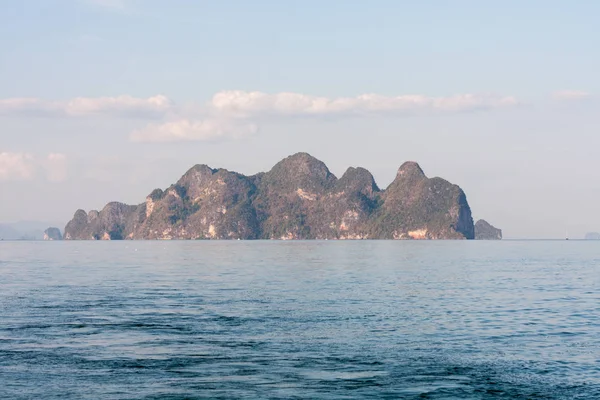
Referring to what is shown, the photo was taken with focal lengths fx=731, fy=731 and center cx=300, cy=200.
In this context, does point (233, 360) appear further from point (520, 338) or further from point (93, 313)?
point (93, 313)

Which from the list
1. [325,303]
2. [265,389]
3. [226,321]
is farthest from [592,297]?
[265,389]

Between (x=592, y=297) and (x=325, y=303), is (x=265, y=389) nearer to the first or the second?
(x=325, y=303)

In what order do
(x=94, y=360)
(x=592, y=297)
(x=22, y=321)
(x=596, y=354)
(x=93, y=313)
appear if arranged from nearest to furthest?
(x=94, y=360) → (x=596, y=354) → (x=22, y=321) → (x=93, y=313) → (x=592, y=297)

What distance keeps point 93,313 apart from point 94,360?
16616 mm

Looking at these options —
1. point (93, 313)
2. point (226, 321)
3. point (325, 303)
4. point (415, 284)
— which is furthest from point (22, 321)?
point (415, 284)

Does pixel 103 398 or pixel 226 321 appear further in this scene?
pixel 226 321

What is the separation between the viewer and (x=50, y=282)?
7281cm

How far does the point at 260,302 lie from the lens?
52.1 meters

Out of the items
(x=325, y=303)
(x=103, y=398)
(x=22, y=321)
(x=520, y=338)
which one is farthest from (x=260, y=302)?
(x=103, y=398)

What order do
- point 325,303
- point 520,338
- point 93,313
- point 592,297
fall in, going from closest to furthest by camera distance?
point 520,338
point 93,313
point 325,303
point 592,297

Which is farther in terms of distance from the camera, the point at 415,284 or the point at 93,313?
the point at 415,284

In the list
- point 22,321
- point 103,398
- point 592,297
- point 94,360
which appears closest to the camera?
point 103,398

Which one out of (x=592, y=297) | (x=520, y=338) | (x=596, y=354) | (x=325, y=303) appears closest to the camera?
(x=596, y=354)

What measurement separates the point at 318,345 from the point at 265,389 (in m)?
9.08
